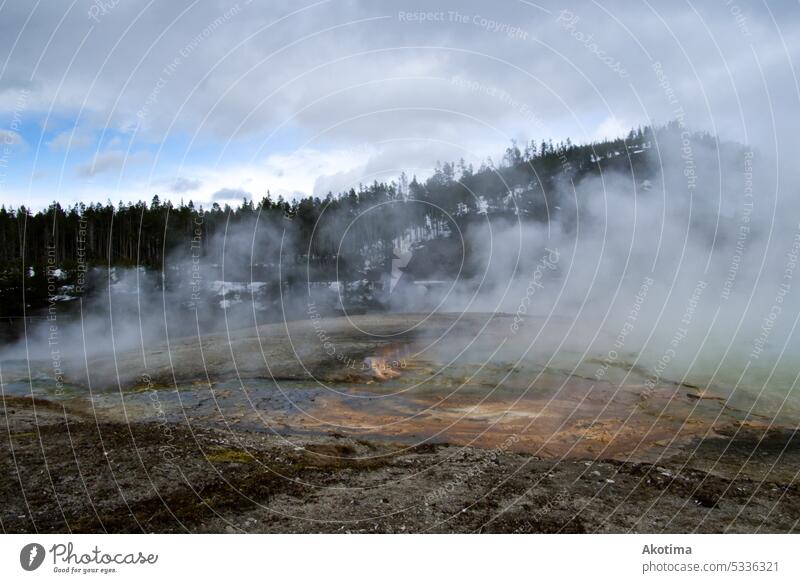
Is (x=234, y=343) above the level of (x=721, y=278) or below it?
below

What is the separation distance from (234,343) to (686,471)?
53.0 feet

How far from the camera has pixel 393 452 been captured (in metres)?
9.63

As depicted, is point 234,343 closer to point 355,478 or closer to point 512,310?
point 355,478

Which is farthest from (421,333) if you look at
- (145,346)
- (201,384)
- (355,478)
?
(355,478)

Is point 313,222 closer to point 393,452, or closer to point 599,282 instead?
point 599,282

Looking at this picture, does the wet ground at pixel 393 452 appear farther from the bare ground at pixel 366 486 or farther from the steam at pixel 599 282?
the steam at pixel 599 282

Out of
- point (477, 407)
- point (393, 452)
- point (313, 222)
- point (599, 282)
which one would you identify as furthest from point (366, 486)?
point (313, 222)

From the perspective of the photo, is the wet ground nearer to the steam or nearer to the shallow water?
the shallow water

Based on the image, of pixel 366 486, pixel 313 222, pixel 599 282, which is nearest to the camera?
pixel 366 486

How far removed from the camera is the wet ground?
722cm

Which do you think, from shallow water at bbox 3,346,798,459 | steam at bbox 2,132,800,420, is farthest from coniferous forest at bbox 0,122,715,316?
shallow water at bbox 3,346,798,459

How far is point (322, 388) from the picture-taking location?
14.0 metres

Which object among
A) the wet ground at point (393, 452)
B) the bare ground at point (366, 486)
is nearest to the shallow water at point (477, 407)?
the wet ground at point (393, 452)
